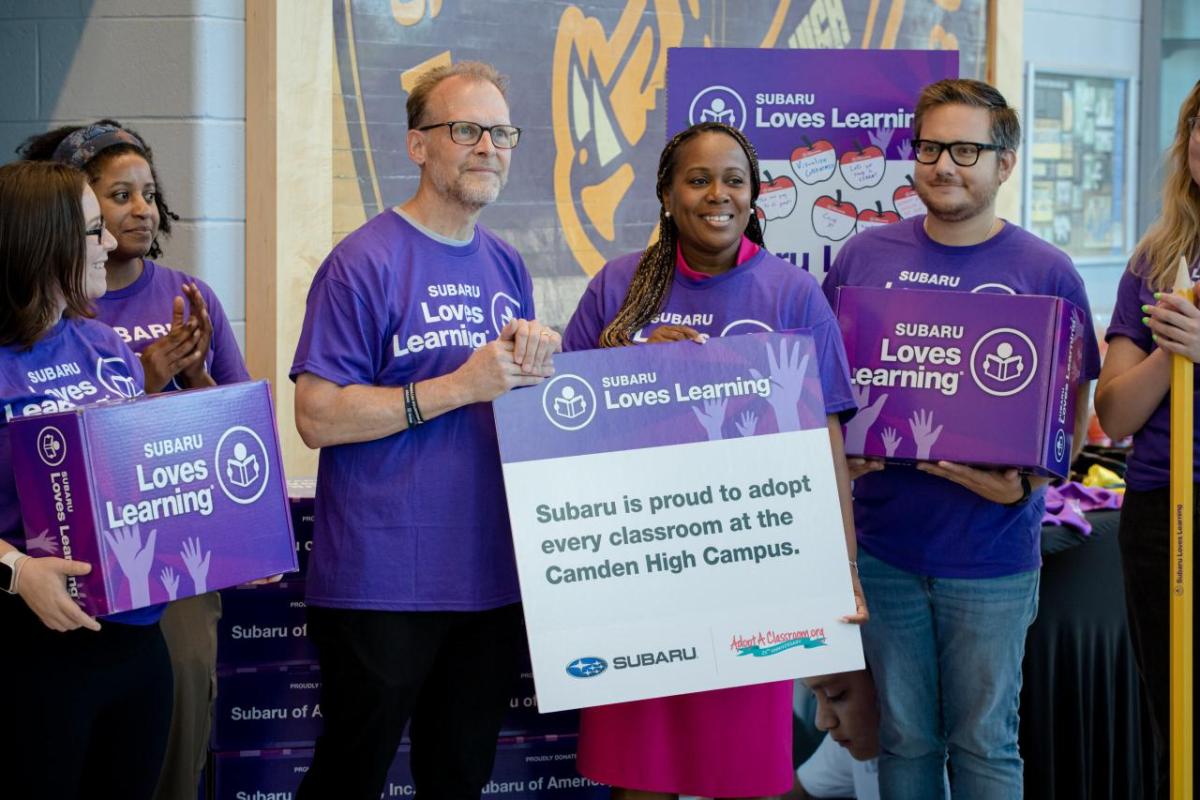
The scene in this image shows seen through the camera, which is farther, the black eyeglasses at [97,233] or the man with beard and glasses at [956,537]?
the man with beard and glasses at [956,537]

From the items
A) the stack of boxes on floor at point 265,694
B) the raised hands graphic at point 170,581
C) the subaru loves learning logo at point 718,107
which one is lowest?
the stack of boxes on floor at point 265,694

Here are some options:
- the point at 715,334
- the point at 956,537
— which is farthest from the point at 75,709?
the point at 956,537

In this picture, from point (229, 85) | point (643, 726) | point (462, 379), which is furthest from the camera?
point (229, 85)

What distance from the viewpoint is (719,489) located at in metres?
2.48

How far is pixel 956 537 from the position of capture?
8.69 feet

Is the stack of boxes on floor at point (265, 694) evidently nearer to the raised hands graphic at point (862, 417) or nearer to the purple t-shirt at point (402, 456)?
the purple t-shirt at point (402, 456)

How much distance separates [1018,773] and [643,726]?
775mm

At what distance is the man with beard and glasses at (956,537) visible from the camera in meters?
2.64

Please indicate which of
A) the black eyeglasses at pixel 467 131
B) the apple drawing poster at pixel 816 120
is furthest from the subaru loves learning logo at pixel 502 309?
the apple drawing poster at pixel 816 120

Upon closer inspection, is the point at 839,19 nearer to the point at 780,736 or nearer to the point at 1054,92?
the point at 1054,92

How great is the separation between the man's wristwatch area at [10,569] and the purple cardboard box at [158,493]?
42 mm

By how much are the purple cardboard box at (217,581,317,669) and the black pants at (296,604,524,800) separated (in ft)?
2.16

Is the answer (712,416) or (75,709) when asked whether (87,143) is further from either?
(712,416)

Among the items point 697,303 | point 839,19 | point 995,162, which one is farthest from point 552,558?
point 839,19
